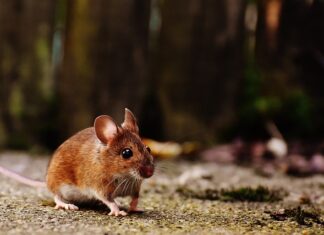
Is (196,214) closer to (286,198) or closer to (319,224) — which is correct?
(319,224)

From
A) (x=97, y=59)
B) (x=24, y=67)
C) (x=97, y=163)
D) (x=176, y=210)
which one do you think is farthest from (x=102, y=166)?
(x=24, y=67)

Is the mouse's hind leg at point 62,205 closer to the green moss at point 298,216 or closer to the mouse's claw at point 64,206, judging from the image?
the mouse's claw at point 64,206

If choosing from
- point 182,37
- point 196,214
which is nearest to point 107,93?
point 182,37

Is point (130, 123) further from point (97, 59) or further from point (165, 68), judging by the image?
point (165, 68)

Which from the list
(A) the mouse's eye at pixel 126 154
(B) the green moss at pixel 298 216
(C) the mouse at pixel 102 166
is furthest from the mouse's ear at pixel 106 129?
(B) the green moss at pixel 298 216

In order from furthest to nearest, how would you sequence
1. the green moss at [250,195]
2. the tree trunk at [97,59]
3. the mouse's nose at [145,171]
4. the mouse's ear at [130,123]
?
the tree trunk at [97,59] < the green moss at [250,195] < the mouse's ear at [130,123] < the mouse's nose at [145,171]

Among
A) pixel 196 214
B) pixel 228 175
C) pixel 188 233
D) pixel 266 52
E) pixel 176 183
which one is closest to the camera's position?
pixel 188 233

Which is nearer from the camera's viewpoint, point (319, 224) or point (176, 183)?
point (319, 224)
